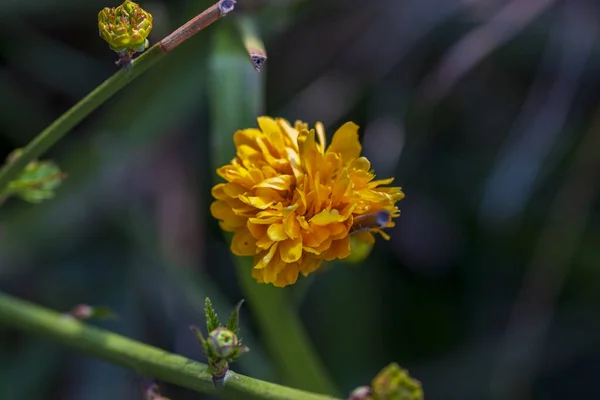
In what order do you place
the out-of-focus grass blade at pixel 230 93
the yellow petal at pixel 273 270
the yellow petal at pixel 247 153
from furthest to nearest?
1. the out-of-focus grass blade at pixel 230 93
2. the yellow petal at pixel 247 153
3. the yellow petal at pixel 273 270

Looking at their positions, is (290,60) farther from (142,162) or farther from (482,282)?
(482,282)

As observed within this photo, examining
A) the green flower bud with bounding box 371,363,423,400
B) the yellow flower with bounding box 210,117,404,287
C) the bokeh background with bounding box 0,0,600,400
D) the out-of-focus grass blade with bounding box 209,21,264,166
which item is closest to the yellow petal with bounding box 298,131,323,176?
the yellow flower with bounding box 210,117,404,287

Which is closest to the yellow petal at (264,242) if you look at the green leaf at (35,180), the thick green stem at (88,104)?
the thick green stem at (88,104)

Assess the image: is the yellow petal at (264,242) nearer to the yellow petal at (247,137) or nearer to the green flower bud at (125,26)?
the yellow petal at (247,137)

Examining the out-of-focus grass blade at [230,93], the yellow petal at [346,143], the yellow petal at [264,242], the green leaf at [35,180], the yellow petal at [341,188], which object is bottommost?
the yellow petal at [264,242]

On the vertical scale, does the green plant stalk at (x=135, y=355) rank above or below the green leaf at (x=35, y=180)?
below

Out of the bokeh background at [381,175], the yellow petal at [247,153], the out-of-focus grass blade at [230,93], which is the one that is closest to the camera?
the yellow petal at [247,153]

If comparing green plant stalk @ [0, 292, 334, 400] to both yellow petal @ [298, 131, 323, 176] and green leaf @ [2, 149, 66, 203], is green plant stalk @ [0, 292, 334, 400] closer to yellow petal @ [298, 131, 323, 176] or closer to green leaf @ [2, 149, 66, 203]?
green leaf @ [2, 149, 66, 203]
